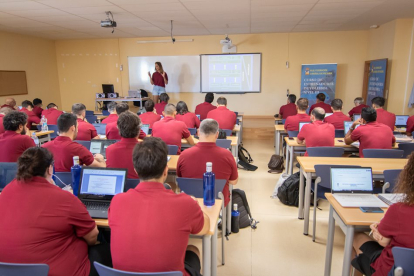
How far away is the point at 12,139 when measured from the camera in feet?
10.4

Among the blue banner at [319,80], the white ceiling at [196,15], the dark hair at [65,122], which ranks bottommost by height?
the dark hair at [65,122]

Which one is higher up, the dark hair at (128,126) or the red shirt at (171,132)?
the dark hair at (128,126)

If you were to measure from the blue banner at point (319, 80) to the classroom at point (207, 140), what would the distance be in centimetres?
3

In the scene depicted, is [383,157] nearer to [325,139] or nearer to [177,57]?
[325,139]

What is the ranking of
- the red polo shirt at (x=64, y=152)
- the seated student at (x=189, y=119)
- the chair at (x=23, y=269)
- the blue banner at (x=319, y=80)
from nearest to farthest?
1. the chair at (x=23, y=269)
2. the red polo shirt at (x=64, y=152)
3. the seated student at (x=189, y=119)
4. the blue banner at (x=319, y=80)

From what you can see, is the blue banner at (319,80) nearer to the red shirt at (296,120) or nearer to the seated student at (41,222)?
the red shirt at (296,120)

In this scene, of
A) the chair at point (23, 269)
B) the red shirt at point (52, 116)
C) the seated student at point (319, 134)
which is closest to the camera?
the chair at point (23, 269)

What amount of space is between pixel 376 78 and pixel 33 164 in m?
8.22

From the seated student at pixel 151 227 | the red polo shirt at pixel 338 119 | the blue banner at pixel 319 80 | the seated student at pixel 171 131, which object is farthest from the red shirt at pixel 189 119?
the blue banner at pixel 319 80

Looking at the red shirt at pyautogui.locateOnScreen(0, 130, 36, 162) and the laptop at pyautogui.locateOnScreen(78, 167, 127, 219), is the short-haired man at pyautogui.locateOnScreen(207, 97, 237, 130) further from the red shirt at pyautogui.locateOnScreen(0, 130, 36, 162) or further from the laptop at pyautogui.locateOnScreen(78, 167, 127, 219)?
the laptop at pyautogui.locateOnScreen(78, 167, 127, 219)

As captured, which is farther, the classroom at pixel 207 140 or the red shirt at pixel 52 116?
the red shirt at pixel 52 116

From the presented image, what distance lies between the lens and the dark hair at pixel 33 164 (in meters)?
1.56

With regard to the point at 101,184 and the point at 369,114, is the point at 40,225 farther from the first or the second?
the point at 369,114

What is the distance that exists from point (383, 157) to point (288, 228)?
1421 millimetres
